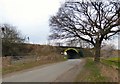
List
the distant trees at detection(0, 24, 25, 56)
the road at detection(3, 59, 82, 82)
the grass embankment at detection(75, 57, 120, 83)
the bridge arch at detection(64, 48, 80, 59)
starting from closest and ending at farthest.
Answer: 1. the grass embankment at detection(75, 57, 120, 83)
2. the road at detection(3, 59, 82, 82)
3. the distant trees at detection(0, 24, 25, 56)
4. the bridge arch at detection(64, 48, 80, 59)

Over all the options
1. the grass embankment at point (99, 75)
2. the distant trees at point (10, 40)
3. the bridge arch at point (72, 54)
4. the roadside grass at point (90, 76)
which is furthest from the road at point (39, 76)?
the bridge arch at point (72, 54)

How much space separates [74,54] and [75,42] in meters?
58.0

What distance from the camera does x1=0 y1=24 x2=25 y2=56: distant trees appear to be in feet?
177

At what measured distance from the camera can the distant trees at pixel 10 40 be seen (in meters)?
54.1

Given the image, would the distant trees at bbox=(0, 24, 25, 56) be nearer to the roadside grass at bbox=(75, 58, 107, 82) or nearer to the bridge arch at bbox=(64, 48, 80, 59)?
the roadside grass at bbox=(75, 58, 107, 82)

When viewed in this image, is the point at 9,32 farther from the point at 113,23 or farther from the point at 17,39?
the point at 113,23

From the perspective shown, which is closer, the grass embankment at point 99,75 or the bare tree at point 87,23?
the grass embankment at point 99,75

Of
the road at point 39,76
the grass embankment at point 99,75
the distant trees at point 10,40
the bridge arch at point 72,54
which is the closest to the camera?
the grass embankment at point 99,75

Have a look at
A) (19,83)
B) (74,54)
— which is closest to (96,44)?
(19,83)

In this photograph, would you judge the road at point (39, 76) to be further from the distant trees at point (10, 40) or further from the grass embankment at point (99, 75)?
the distant trees at point (10, 40)

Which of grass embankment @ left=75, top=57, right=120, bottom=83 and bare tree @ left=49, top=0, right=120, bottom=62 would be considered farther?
bare tree @ left=49, top=0, right=120, bottom=62

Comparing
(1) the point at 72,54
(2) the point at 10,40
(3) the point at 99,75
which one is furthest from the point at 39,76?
(1) the point at 72,54

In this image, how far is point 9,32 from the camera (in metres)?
60.3

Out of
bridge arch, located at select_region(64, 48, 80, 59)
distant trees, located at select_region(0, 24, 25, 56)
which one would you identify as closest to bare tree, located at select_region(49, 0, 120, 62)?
distant trees, located at select_region(0, 24, 25, 56)
